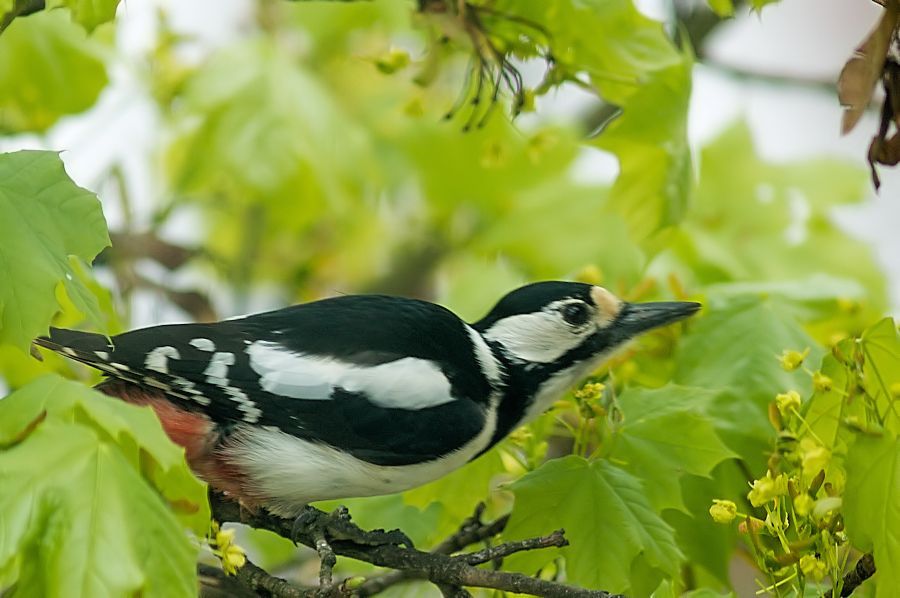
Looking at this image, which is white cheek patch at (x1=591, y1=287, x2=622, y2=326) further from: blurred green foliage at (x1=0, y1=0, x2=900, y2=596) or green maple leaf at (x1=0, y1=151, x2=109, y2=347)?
green maple leaf at (x1=0, y1=151, x2=109, y2=347)

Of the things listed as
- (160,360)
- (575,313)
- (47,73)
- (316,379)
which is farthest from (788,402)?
(47,73)

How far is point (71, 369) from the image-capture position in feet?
3.77

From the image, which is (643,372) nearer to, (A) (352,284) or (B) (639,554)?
(B) (639,554)

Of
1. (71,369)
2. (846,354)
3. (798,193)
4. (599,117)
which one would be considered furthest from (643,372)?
(599,117)

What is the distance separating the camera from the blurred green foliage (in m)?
0.80

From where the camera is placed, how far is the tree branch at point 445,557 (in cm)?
79

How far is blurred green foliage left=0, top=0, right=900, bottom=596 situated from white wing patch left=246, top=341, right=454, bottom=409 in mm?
103

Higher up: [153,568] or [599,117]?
[153,568]

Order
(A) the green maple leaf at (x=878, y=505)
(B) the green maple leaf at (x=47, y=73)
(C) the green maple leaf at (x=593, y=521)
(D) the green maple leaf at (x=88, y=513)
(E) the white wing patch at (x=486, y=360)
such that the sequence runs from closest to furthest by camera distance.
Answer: (D) the green maple leaf at (x=88, y=513) < (A) the green maple leaf at (x=878, y=505) < (C) the green maple leaf at (x=593, y=521) < (E) the white wing patch at (x=486, y=360) < (B) the green maple leaf at (x=47, y=73)

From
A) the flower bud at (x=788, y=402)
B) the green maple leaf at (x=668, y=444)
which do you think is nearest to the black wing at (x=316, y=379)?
the green maple leaf at (x=668, y=444)

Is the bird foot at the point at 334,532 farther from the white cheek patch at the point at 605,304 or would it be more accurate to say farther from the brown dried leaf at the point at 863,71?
→ the brown dried leaf at the point at 863,71

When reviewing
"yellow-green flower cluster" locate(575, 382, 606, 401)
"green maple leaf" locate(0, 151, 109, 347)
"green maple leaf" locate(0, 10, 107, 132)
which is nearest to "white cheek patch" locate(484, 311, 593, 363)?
"yellow-green flower cluster" locate(575, 382, 606, 401)

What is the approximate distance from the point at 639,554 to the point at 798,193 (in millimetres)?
1018

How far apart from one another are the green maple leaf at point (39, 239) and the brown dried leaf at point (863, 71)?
0.52 m
